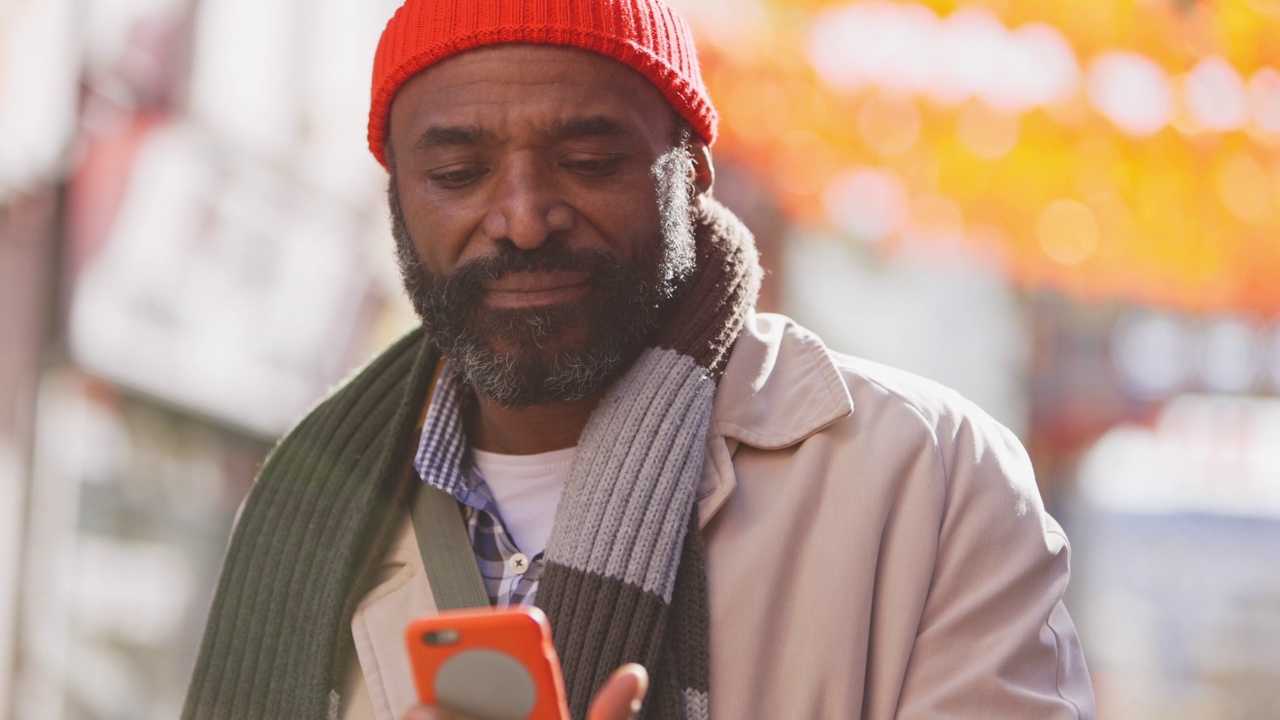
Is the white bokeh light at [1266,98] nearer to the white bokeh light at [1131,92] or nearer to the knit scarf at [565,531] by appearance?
the white bokeh light at [1131,92]

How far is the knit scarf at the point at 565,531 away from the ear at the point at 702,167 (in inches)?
1.6

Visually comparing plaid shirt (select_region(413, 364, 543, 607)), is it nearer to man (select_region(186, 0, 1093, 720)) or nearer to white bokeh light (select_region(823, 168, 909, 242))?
man (select_region(186, 0, 1093, 720))

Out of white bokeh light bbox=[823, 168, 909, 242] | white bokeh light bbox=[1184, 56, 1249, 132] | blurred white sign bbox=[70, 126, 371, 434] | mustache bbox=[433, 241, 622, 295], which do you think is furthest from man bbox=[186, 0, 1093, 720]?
white bokeh light bbox=[823, 168, 909, 242]

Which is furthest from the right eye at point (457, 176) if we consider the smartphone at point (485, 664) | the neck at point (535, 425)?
the smartphone at point (485, 664)

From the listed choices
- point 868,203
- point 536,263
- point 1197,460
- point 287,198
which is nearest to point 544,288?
point 536,263

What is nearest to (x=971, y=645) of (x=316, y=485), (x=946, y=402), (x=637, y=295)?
(x=946, y=402)

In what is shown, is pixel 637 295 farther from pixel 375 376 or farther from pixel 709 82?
pixel 709 82

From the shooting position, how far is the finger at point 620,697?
1.58 meters

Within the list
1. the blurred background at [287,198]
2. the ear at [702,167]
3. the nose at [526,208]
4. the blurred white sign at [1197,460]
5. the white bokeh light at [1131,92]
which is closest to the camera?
the nose at [526,208]

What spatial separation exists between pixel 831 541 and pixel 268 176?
4.64 m

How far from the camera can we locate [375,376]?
2.83m

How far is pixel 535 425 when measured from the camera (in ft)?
8.27

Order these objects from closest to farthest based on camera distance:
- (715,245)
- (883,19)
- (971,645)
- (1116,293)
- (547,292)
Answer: (971,645), (547,292), (715,245), (883,19), (1116,293)

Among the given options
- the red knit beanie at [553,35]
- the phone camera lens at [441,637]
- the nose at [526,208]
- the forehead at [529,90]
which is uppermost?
the red knit beanie at [553,35]
